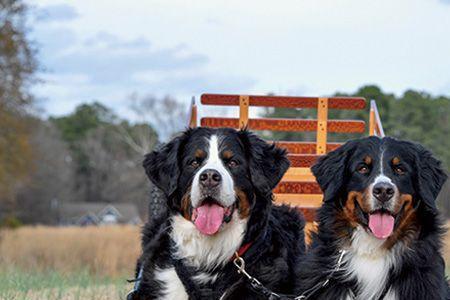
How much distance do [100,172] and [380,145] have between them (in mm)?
68976

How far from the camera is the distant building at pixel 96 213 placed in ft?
230

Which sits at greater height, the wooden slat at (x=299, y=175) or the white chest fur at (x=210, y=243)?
the wooden slat at (x=299, y=175)

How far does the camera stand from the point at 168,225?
20.3 feet

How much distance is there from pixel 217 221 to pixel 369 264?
Answer: 3.91 ft

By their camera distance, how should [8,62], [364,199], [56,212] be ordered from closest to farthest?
[364,199]
[8,62]
[56,212]

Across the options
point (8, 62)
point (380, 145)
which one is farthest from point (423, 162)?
point (8, 62)

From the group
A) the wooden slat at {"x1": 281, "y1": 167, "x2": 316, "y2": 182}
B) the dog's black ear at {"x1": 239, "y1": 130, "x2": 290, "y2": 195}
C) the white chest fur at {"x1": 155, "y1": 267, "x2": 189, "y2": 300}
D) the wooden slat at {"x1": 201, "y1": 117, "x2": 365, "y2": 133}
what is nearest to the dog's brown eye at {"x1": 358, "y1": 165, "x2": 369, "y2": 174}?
the dog's black ear at {"x1": 239, "y1": 130, "x2": 290, "y2": 195}

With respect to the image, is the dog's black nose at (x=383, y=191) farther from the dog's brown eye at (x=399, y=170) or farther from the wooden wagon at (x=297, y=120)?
the wooden wagon at (x=297, y=120)

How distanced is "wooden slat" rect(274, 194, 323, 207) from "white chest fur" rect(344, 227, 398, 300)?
11.2ft

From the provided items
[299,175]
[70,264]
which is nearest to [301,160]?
[299,175]

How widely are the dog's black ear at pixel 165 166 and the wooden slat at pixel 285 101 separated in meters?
3.74

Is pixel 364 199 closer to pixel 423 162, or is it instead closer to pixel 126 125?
pixel 423 162

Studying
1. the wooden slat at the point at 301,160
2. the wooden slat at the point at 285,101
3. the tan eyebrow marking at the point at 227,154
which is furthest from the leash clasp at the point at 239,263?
the wooden slat at the point at 285,101

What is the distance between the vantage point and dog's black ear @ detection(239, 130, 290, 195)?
19.6 ft
